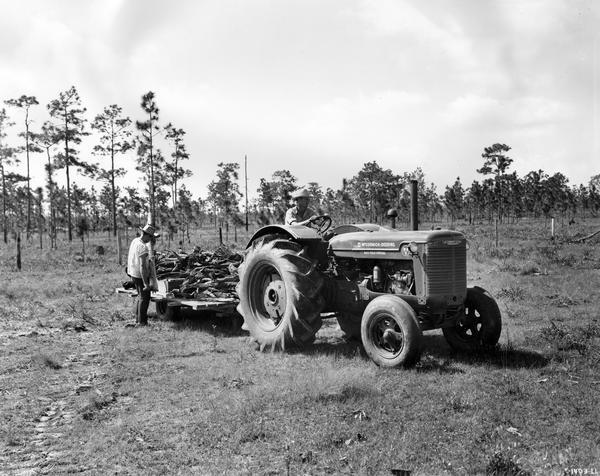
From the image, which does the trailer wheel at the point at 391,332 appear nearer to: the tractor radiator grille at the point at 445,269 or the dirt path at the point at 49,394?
the tractor radiator grille at the point at 445,269

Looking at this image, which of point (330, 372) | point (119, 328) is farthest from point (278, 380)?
point (119, 328)

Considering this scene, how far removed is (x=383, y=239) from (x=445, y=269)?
0.83 meters

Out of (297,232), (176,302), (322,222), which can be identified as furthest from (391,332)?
(176,302)

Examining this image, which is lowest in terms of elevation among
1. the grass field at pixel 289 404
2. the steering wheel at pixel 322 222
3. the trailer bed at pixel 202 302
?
the grass field at pixel 289 404

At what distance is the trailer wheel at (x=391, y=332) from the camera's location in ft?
18.5

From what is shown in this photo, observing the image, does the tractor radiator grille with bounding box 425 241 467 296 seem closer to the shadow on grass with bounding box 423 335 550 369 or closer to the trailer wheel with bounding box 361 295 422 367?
the trailer wheel with bounding box 361 295 422 367

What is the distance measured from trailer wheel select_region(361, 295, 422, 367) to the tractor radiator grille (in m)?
0.47

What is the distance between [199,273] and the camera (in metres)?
9.50

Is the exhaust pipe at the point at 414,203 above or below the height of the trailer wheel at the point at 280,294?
above

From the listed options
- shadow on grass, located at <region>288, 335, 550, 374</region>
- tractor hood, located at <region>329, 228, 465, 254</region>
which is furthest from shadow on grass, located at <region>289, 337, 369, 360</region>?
tractor hood, located at <region>329, 228, 465, 254</region>

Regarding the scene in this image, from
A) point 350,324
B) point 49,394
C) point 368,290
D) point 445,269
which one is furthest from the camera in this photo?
Answer: point 350,324

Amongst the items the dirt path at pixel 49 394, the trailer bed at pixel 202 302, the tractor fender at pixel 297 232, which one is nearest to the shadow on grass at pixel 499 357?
the tractor fender at pixel 297 232

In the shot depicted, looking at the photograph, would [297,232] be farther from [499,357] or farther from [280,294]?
[499,357]

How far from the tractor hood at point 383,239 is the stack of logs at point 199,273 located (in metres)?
2.45
